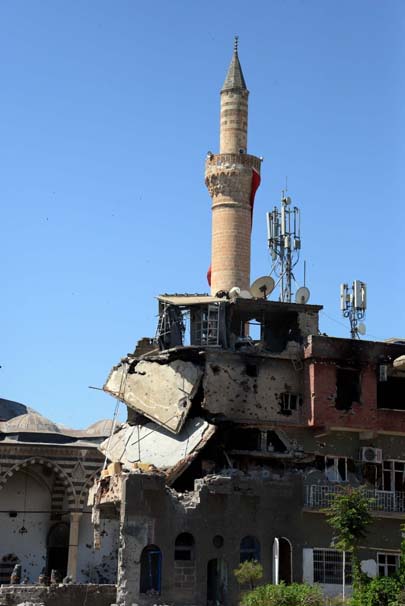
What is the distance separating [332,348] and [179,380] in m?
5.45

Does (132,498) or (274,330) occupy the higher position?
(274,330)

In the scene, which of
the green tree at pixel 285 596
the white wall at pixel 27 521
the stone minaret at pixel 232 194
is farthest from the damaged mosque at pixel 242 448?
the stone minaret at pixel 232 194

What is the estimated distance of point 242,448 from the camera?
40.8m

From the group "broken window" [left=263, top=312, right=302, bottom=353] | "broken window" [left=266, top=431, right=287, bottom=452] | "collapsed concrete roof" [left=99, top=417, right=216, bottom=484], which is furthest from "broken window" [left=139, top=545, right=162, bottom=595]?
"broken window" [left=263, top=312, right=302, bottom=353]

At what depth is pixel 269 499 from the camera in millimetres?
37375

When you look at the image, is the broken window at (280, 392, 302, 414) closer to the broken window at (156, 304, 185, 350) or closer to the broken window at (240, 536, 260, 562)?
the broken window at (156, 304, 185, 350)

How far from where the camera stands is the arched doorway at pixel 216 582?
36188 millimetres

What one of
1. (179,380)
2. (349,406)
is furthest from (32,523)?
(349,406)

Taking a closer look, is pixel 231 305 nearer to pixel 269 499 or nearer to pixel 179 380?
pixel 179 380

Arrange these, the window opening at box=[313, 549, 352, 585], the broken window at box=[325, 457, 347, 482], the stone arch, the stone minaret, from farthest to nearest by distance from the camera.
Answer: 1. the stone minaret
2. the stone arch
3. the broken window at box=[325, 457, 347, 482]
4. the window opening at box=[313, 549, 352, 585]

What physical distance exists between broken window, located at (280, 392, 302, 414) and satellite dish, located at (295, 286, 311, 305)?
194 inches

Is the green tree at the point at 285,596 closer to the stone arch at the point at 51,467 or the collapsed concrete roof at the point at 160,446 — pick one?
the collapsed concrete roof at the point at 160,446

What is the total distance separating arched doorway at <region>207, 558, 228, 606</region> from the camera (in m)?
36.2

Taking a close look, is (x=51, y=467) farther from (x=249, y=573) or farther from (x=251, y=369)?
(x=249, y=573)
